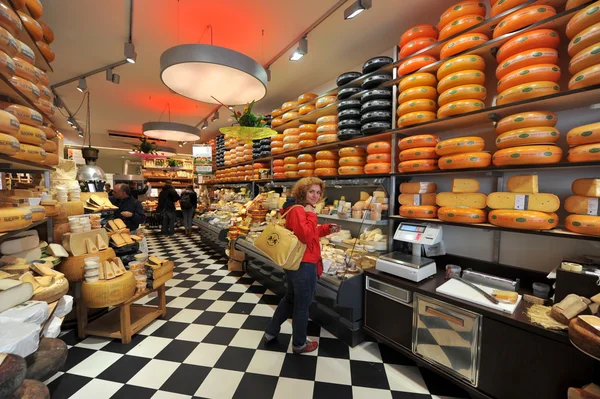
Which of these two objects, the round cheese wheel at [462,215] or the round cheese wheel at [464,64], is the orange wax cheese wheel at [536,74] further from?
the round cheese wheel at [462,215]

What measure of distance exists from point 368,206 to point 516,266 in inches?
60.1

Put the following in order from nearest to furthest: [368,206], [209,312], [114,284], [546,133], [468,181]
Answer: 1. [546,133]
2. [468,181]
3. [114,284]
4. [368,206]
5. [209,312]

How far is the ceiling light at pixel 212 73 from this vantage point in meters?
2.20

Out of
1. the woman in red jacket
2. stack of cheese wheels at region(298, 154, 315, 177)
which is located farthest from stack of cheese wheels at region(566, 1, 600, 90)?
stack of cheese wheels at region(298, 154, 315, 177)

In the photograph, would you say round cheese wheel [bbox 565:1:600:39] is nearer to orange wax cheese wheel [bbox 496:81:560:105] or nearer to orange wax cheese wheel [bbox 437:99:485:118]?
orange wax cheese wheel [bbox 496:81:560:105]

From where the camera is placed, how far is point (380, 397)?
6.59ft

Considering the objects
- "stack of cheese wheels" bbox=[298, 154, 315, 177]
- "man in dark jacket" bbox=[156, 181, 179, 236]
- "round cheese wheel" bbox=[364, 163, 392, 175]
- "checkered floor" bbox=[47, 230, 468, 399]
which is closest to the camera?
"checkered floor" bbox=[47, 230, 468, 399]

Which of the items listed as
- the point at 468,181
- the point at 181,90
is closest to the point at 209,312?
the point at 181,90

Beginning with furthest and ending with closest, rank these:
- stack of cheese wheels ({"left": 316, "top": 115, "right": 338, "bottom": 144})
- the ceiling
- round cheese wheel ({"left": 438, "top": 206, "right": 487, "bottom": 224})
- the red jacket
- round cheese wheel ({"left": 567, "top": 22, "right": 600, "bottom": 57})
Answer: stack of cheese wheels ({"left": 316, "top": 115, "right": 338, "bottom": 144}) → the ceiling → the red jacket → round cheese wheel ({"left": 438, "top": 206, "right": 487, "bottom": 224}) → round cheese wheel ({"left": 567, "top": 22, "right": 600, "bottom": 57})

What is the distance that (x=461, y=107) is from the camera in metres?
2.22

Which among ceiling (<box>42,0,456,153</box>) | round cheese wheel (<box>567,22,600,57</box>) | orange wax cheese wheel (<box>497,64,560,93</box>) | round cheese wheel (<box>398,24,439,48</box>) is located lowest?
orange wax cheese wheel (<box>497,64,560,93</box>)

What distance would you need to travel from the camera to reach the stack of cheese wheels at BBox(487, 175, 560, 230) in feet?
5.92

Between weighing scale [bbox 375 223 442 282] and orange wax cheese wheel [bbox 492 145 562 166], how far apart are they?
85 cm

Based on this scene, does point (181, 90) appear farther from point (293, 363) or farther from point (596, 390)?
point (596, 390)
